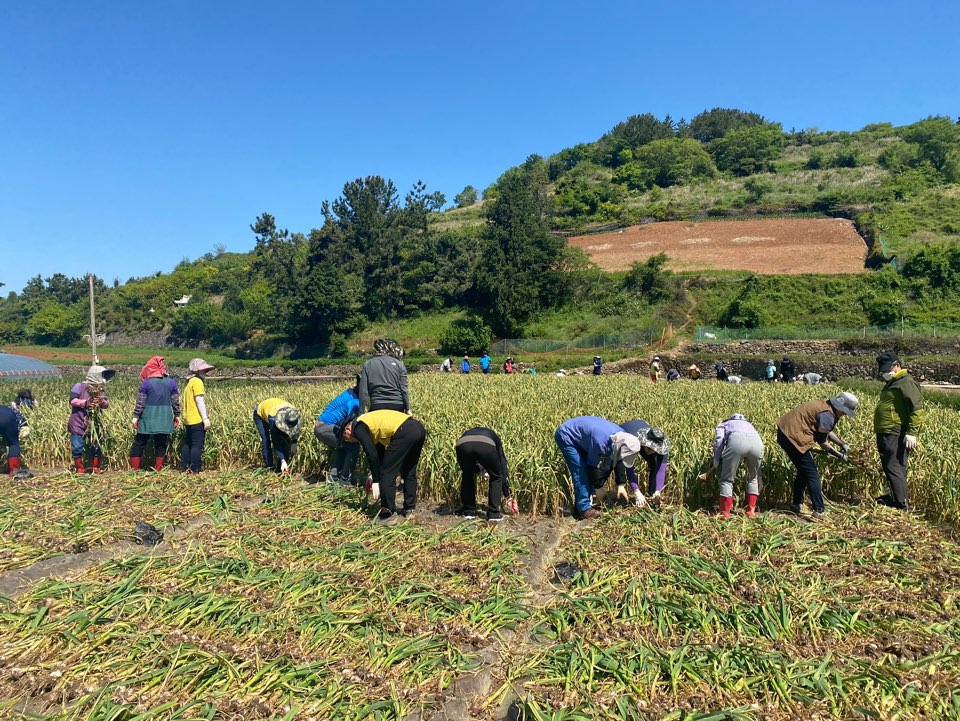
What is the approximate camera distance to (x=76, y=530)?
568 centimetres

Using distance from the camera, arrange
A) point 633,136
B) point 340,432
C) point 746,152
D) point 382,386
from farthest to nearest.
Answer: point 633,136 < point 746,152 < point 340,432 < point 382,386

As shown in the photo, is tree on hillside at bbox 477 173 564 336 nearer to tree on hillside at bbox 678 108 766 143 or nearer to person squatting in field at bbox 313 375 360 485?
person squatting in field at bbox 313 375 360 485

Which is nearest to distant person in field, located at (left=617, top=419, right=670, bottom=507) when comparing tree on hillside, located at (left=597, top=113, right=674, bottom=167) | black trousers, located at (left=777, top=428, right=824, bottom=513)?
black trousers, located at (left=777, top=428, right=824, bottom=513)

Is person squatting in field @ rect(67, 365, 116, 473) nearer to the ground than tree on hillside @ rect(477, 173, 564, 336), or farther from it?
nearer to the ground

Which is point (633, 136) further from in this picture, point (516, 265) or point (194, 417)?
point (194, 417)

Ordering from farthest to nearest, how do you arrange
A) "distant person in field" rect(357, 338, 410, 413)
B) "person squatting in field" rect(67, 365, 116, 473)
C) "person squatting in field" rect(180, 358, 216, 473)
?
"person squatting in field" rect(67, 365, 116, 473) → "person squatting in field" rect(180, 358, 216, 473) → "distant person in field" rect(357, 338, 410, 413)

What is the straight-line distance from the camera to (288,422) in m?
8.24

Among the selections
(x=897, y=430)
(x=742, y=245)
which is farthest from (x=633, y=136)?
(x=897, y=430)

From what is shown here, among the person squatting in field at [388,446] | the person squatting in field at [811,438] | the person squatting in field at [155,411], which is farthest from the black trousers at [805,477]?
the person squatting in field at [155,411]

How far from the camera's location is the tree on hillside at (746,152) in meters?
80.5

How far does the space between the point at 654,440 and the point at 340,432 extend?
158 inches

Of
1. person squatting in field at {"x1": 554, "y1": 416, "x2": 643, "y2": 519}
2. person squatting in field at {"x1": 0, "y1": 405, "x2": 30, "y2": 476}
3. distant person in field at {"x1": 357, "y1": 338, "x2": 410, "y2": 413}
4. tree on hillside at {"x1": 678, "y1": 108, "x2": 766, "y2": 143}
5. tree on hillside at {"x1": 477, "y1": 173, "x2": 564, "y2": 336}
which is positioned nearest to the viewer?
person squatting in field at {"x1": 554, "y1": 416, "x2": 643, "y2": 519}

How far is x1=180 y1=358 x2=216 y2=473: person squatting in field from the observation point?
8375 millimetres

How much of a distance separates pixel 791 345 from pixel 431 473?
1190 inches
